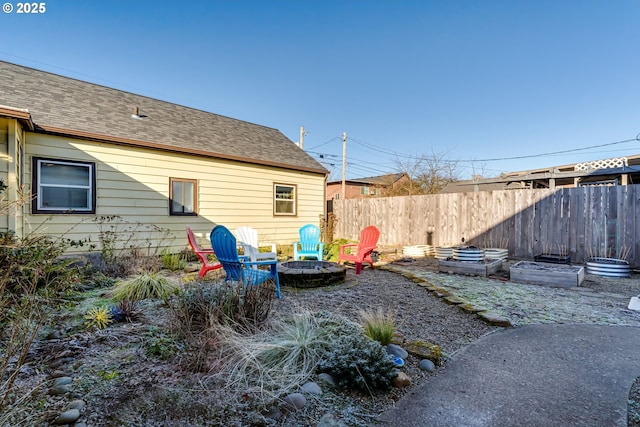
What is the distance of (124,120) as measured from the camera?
Answer: 741cm

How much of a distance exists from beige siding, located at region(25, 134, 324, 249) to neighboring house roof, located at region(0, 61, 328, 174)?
0.81ft

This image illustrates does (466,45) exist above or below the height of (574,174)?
above

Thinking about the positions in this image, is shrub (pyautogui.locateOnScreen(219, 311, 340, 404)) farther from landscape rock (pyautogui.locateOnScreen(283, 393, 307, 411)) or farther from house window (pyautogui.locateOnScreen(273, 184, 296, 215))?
house window (pyautogui.locateOnScreen(273, 184, 296, 215))

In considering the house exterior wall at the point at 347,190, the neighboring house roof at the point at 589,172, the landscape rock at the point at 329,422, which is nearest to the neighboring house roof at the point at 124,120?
the landscape rock at the point at 329,422

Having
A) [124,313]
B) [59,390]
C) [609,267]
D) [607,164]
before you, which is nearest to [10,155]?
[124,313]

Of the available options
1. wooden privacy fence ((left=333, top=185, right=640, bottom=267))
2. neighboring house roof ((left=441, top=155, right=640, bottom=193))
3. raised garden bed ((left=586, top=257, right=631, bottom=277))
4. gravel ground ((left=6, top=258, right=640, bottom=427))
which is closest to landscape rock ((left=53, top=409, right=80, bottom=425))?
gravel ground ((left=6, top=258, right=640, bottom=427))

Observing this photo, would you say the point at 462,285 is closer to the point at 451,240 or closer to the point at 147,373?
the point at 451,240

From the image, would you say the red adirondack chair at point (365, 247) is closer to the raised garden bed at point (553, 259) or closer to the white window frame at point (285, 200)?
the raised garden bed at point (553, 259)

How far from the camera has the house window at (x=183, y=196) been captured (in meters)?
7.54

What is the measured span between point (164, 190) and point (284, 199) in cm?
355

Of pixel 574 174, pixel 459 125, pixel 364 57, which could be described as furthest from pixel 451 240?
pixel 459 125

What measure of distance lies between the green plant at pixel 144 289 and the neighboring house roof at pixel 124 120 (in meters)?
3.01

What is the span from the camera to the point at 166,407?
1708mm

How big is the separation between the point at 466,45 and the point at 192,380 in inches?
417
